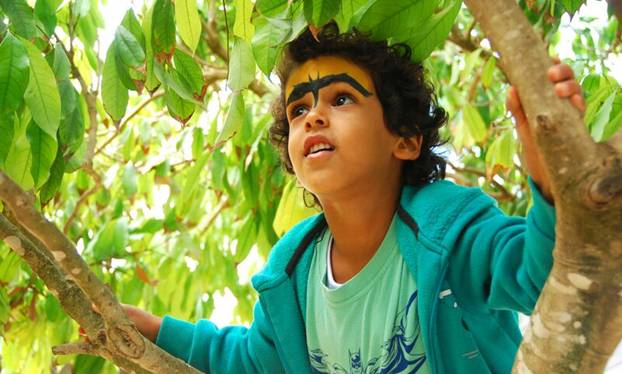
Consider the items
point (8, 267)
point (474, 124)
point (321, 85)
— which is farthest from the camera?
point (474, 124)

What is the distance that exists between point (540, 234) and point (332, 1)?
1.02 feet

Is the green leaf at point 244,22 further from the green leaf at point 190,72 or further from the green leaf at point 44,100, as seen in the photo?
the green leaf at point 44,100

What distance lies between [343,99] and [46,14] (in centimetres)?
40

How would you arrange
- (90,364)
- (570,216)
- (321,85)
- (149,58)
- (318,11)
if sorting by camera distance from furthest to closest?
(90,364) < (321,85) < (149,58) < (318,11) < (570,216)

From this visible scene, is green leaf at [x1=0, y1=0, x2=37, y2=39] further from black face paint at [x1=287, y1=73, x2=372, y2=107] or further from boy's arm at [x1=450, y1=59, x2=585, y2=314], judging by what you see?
boy's arm at [x1=450, y1=59, x2=585, y2=314]

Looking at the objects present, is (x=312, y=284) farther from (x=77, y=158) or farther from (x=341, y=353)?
(x=77, y=158)

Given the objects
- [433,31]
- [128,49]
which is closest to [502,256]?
[433,31]

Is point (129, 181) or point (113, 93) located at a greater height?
point (129, 181)

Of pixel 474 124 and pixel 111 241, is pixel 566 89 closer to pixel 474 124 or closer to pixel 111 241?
pixel 111 241

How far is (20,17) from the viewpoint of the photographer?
0.96 m

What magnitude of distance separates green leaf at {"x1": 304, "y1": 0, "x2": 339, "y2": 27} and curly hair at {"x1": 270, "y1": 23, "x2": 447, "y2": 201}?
237mm

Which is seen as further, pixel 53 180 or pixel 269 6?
pixel 53 180

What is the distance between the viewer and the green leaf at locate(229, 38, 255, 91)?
89 cm

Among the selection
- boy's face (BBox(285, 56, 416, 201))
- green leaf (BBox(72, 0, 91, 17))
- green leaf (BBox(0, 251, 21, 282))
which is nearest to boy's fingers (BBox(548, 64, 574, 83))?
boy's face (BBox(285, 56, 416, 201))
